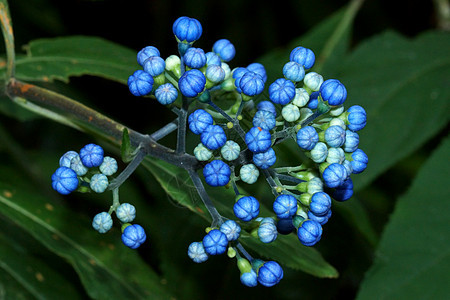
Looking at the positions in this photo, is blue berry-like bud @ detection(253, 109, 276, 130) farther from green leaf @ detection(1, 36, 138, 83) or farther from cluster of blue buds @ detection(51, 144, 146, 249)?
green leaf @ detection(1, 36, 138, 83)

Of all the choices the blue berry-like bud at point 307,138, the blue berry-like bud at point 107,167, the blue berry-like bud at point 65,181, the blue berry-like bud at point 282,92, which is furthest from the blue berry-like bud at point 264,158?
the blue berry-like bud at point 65,181

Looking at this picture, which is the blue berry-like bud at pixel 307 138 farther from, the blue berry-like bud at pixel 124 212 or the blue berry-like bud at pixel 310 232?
the blue berry-like bud at pixel 124 212

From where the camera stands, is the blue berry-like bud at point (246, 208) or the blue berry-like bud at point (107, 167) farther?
the blue berry-like bud at point (107, 167)

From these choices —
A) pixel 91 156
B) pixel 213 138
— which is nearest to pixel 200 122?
pixel 213 138

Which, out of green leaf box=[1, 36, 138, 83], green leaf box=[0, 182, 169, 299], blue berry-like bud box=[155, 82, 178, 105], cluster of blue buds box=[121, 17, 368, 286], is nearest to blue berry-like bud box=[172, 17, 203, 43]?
cluster of blue buds box=[121, 17, 368, 286]

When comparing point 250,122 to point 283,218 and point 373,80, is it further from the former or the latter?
point 373,80

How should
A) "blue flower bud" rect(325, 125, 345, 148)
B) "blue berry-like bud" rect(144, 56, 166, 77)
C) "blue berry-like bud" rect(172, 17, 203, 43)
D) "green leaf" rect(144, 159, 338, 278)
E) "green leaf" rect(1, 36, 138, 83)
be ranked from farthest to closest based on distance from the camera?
"green leaf" rect(1, 36, 138, 83) → "green leaf" rect(144, 159, 338, 278) → "blue berry-like bud" rect(172, 17, 203, 43) → "blue berry-like bud" rect(144, 56, 166, 77) → "blue flower bud" rect(325, 125, 345, 148)
